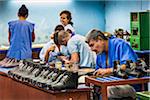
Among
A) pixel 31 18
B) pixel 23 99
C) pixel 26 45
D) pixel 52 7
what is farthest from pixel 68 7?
pixel 23 99

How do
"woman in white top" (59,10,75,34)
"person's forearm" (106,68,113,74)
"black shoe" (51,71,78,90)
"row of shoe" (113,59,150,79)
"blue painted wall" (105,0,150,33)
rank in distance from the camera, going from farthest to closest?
"blue painted wall" (105,0,150,33) → "woman in white top" (59,10,75,34) → "person's forearm" (106,68,113,74) → "row of shoe" (113,59,150,79) → "black shoe" (51,71,78,90)

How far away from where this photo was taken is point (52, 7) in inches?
328

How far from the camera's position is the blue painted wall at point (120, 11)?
7816 mm

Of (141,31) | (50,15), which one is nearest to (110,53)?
(141,31)

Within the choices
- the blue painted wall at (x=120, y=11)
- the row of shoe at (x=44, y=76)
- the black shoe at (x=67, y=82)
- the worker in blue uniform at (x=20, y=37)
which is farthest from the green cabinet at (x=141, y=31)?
the black shoe at (x=67, y=82)

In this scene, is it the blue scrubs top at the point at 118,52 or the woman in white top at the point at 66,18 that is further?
the woman in white top at the point at 66,18

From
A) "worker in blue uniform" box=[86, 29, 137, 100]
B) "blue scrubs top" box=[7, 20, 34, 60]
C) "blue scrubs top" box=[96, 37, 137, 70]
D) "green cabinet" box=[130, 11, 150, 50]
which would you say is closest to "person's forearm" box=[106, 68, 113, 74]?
"worker in blue uniform" box=[86, 29, 137, 100]

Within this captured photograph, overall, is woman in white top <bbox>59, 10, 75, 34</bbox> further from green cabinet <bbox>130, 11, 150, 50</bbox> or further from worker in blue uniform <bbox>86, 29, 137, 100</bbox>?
green cabinet <bbox>130, 11, 150, 50</bbox>

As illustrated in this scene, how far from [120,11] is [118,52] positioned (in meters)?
4.74

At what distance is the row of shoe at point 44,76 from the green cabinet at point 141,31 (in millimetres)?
3420

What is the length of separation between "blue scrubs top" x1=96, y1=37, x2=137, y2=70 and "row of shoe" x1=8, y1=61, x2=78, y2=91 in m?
0.67

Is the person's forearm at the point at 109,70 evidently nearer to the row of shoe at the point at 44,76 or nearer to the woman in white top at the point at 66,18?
the row of shoe at the point at 44,76

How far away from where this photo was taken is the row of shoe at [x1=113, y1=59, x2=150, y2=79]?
11.1 feet

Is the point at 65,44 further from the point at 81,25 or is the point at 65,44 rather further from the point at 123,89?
the point at 81,25
